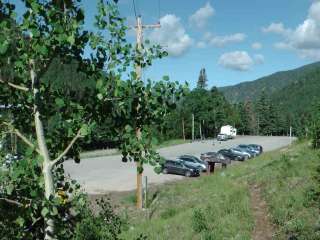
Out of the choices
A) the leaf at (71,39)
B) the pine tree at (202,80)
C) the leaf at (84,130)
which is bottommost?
the leaf at (84,130)

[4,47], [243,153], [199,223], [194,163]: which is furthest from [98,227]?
[243,153]

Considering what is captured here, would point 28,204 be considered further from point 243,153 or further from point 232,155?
point 243,153

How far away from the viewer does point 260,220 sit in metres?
14.9

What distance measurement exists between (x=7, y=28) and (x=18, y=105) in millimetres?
1014

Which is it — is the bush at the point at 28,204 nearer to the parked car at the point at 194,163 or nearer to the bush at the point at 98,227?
the bush at the point at 98,227

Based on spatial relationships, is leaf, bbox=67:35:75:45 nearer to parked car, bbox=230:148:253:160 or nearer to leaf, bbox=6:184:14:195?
leaf, bbox=6:184:14:195

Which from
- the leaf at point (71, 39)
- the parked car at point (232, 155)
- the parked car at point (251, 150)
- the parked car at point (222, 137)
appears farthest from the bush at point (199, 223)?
the parked car at point (222, 137)

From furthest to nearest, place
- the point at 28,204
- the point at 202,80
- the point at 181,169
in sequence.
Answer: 1. the point at 202,80
2. the point at 181,169
3. the point at 28,204

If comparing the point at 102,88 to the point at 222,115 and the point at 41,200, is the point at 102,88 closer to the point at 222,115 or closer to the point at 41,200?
the point at 41,200

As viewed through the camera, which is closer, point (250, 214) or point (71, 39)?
point (71, 39)

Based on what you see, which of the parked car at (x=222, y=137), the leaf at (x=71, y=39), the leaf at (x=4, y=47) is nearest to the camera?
the leaf at (x=4, y=47)

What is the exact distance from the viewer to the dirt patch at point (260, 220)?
517 inches

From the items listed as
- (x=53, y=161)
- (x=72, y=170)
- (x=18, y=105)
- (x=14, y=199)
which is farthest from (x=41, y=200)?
(x=72, y=170)

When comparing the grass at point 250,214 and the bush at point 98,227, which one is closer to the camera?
the bush at point 98,227
